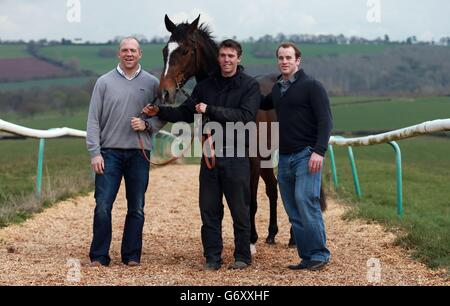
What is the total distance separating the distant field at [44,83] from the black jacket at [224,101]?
96.7 feet

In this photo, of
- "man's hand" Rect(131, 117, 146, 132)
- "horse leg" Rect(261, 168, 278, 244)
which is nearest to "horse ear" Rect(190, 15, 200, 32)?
"man's hand" Rect(131, 117, 146, 132)

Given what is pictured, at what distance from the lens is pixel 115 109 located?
6.84 metres

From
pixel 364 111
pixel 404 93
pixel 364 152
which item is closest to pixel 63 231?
pixel 364 152

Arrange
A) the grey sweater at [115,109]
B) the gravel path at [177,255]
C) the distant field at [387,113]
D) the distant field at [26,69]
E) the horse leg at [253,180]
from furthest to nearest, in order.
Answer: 1. the distant field at [26,69]
2. the distant field at [387,113]
3. the horse leg at [253,180]
4. the grey sweater at [115,109]
5. the gravel path at [177,255]

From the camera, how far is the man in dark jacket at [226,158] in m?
6.64

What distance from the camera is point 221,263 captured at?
6.90 metres

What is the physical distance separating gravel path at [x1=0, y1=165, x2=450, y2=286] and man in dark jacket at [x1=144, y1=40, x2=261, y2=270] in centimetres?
27

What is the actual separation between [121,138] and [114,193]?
51 cm

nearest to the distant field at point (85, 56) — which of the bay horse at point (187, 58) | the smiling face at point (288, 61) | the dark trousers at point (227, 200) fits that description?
the bay horse at point (187, 58)

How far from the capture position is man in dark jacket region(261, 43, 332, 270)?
6363mm

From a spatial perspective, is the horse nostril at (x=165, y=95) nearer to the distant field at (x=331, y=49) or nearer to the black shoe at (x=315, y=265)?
the black shoe at (x=315, y=265)

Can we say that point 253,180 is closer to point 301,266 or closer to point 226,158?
point 226,158
